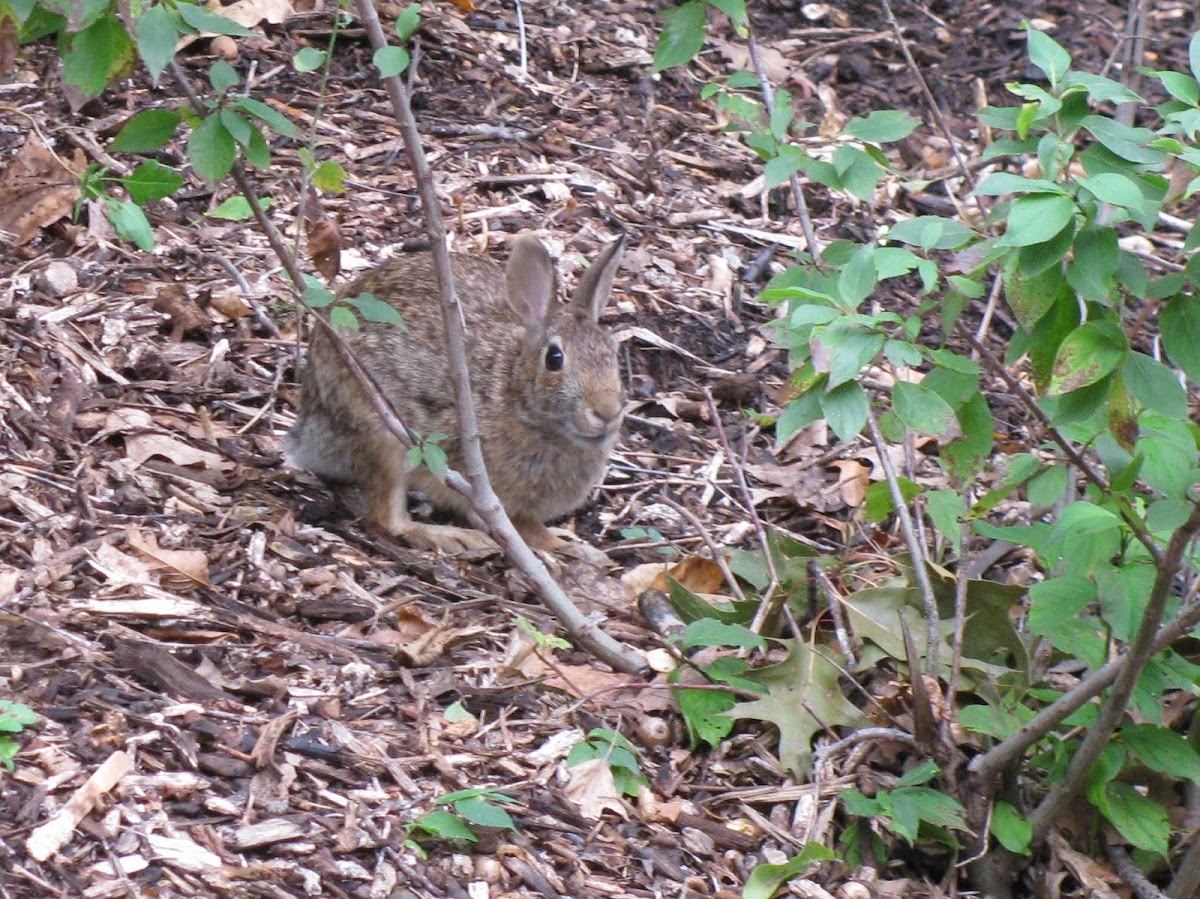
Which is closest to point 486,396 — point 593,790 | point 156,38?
point 593,790

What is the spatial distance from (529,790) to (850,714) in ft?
3.27

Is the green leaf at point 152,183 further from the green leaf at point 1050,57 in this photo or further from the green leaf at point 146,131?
the green leaf at point 1050,57

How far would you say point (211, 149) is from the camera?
3.61 metres

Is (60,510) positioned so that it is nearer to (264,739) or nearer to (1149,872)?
(264,739)

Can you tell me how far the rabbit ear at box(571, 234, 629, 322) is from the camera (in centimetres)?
540

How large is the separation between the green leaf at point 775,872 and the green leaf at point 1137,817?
741 mm

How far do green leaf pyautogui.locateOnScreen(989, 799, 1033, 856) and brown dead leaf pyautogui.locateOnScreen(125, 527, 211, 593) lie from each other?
235cm

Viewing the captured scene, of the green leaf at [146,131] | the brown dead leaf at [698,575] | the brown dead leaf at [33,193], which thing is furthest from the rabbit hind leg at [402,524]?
the green leaf at [146,131]

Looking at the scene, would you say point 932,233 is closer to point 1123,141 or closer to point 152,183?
point 1123,141

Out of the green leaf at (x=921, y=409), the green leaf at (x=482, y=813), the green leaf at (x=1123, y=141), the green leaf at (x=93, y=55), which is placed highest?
the green leaf at (x=93, y=55)

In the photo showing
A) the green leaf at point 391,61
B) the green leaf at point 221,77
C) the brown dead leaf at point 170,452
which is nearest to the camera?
the green leaf at point 391,61

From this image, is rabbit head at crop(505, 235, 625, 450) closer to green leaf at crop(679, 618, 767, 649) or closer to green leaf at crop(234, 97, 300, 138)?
green leaf at crop(679, 618, 767, 649)

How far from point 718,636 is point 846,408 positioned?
113cm

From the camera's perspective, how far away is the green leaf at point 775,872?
3.70m
